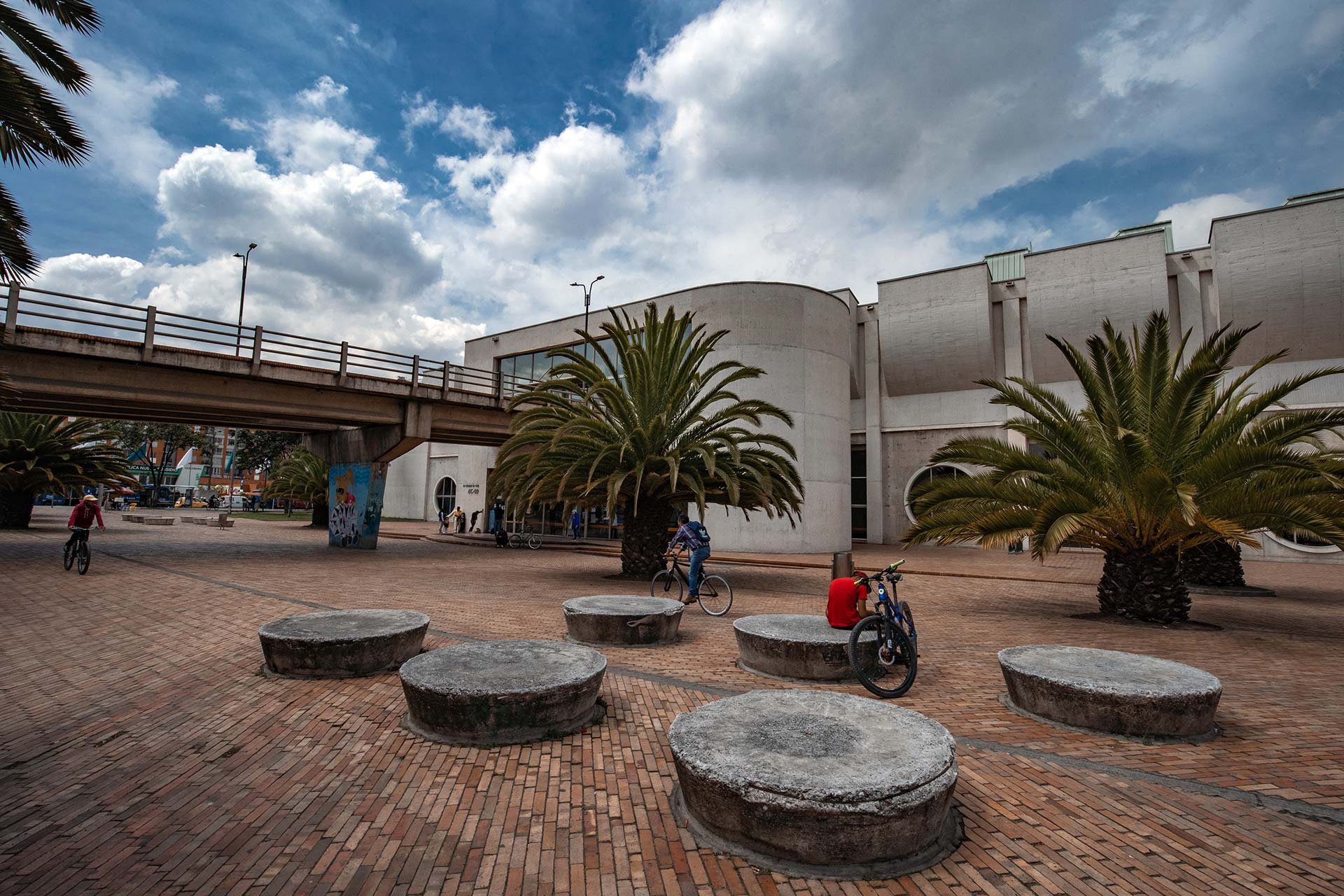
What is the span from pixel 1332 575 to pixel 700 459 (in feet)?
59.8

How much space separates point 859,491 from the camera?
2902cm

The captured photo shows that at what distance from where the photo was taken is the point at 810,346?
79.5ft

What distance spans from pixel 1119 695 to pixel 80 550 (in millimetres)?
17178

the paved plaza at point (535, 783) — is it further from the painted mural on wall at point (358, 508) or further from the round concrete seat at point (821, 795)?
the painted mural on wall at point (358, 508)

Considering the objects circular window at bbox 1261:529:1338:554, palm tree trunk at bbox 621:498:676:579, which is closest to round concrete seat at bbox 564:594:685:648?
palm tree trunk at bbox 621:498:676:579

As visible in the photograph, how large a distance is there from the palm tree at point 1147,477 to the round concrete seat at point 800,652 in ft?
13.0

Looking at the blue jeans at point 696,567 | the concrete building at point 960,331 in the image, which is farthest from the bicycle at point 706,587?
the concrete building at point 960,331

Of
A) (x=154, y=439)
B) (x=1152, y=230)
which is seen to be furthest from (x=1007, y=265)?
(x=154, y=439)

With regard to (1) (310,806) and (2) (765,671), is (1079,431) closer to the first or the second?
(2) (765,671)

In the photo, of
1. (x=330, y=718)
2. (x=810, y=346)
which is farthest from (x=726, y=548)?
(x=330, y=718)

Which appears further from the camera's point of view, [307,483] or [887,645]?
[307,483]

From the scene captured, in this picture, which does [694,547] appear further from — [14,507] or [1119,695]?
[14,507]

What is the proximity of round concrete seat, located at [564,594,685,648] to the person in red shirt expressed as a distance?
6.93ft

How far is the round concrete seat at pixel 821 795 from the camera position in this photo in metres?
3.07
